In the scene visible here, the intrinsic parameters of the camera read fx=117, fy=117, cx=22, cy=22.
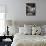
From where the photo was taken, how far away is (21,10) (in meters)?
4.79

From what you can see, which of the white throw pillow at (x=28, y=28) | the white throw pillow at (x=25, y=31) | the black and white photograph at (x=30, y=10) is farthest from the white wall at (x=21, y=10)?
the white throw pillow at (x=25, y=31)

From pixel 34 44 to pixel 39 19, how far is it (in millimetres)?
2137

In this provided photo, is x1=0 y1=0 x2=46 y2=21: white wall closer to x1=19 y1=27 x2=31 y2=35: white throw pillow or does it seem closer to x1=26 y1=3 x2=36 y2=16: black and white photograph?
x1=26 y1=3 x2=36 y2=16: black and white photograph

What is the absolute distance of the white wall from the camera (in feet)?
15.6

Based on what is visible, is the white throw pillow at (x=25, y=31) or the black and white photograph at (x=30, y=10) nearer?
the white throw pillow at (x=25, y=31)

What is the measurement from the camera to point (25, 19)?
189 inches

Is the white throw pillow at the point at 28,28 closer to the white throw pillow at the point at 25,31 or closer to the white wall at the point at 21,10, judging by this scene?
the white throw pillow at the point at 25,31

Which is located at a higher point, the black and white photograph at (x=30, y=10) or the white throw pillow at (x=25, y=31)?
the black and white photograph at (x=30, y=10)

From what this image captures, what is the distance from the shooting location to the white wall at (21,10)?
15.6ft

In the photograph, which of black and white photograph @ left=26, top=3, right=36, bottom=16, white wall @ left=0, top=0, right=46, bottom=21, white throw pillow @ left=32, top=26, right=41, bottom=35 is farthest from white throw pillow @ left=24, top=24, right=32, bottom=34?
black and white photograph @ left=26, top=3, right=36, bottom=16

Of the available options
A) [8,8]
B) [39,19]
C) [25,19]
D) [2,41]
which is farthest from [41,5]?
[2,41]

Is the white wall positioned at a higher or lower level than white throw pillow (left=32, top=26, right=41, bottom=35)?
higher

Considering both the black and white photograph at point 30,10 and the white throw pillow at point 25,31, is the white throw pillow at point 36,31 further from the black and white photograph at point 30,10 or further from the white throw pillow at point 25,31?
the black and white photograph at point 30,10

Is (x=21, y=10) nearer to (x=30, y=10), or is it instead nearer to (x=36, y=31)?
(x=30, y=10)
